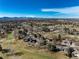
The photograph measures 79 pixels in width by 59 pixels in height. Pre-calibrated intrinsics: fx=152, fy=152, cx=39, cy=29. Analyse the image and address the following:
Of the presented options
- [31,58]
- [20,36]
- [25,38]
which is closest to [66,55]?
[31,58]

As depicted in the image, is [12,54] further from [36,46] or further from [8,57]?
[36,46]

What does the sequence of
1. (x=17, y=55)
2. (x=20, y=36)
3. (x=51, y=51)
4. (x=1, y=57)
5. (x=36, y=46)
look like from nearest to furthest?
1. (x=1, y=57)
2. (x=17, y=55)
3. (x=51, y=51)
4. (x=36, y=46)
5. (x=20, y=36)

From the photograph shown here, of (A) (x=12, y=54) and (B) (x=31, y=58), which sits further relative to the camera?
(A) (x=12, y=54)

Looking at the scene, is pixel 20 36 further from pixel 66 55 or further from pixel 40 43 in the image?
pixel 66 55

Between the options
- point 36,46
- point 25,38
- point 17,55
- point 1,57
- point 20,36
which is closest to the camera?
point 1,57

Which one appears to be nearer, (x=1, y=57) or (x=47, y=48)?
(x=1, y=57)

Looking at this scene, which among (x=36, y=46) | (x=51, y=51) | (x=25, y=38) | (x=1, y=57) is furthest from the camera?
(x=25, y=38)

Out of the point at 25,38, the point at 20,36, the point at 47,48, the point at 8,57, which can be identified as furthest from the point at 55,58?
the point at 20,36

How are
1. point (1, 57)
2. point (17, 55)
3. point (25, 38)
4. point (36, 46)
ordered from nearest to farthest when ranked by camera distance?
1. point (1, 57)
2. point (17, 55)
3. point (36, 46)
4. point (25, 38)

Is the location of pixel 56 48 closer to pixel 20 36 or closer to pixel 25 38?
pixel 25 38
